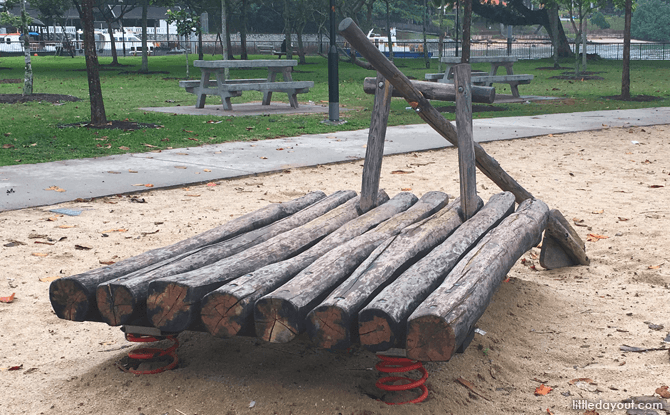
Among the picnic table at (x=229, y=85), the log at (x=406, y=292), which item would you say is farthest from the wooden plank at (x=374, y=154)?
the picnic table at (x=229, y=85)

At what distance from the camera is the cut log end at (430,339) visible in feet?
8.77

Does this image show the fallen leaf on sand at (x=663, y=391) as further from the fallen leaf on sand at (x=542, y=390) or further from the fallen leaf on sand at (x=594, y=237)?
the fallen leaf on sand at (x=594, y=237)

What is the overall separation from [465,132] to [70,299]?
2.53m

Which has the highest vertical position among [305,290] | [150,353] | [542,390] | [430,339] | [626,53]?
[626,53]

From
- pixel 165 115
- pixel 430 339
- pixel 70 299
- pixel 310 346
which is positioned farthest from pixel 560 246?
pixel 165 115

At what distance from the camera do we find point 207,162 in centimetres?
855

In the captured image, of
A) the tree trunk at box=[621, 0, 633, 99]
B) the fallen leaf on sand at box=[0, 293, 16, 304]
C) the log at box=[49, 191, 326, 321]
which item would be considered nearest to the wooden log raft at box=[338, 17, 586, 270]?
the log at box=[49, 191, 326, 321]

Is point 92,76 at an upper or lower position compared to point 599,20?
lower

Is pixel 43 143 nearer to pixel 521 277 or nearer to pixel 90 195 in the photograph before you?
pixel 90 195

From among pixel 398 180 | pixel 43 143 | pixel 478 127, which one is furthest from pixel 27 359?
pixel 478 127

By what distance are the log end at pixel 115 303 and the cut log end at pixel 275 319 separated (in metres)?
0.58

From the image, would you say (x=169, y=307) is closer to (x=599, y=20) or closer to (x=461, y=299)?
(x=461, y=299)

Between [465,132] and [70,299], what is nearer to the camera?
[70,299]

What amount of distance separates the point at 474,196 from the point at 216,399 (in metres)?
2.30
